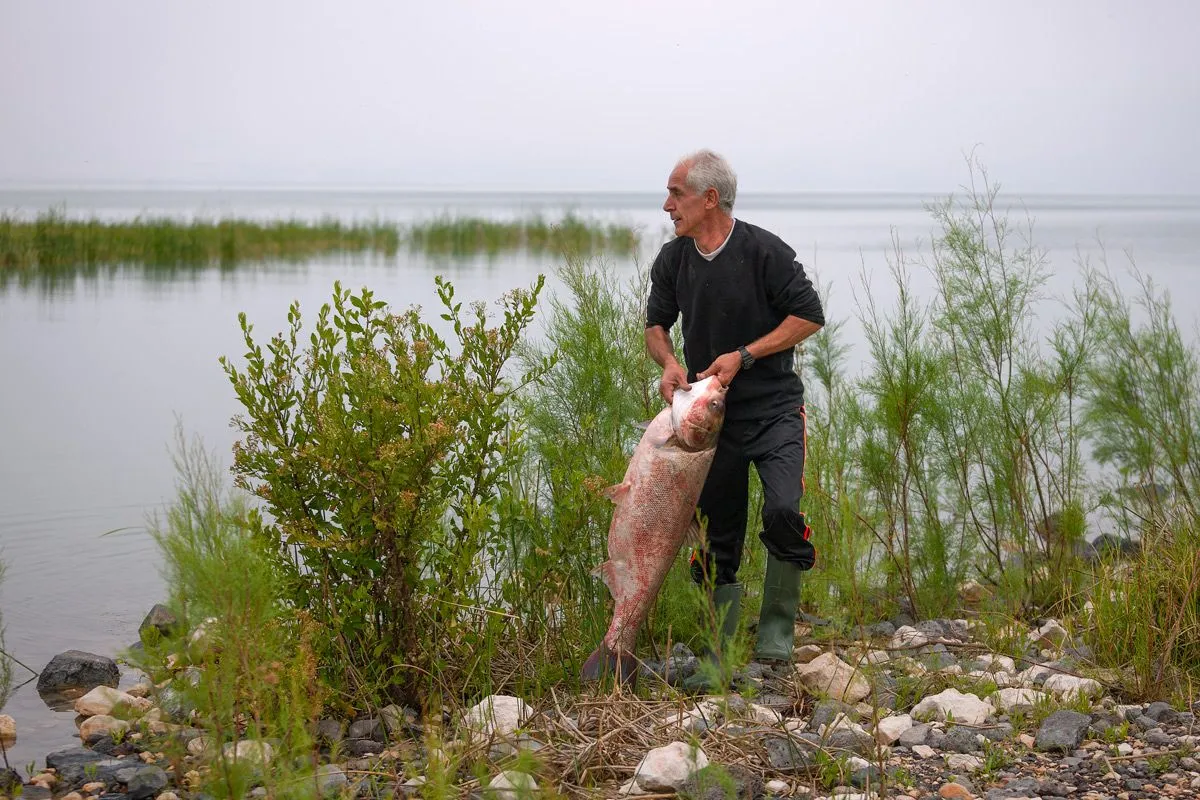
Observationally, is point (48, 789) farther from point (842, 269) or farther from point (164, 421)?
point (842, 269)

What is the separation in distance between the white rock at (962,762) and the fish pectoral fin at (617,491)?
1.57m

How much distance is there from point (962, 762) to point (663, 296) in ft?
7.88

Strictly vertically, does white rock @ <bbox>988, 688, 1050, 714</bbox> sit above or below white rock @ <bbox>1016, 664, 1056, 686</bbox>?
above

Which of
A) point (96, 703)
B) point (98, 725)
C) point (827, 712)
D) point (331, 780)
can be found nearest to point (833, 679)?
point (827, 712)

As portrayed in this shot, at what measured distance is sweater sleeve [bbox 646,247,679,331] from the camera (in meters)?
5.88

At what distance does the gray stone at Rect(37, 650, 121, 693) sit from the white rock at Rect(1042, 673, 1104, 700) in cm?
450

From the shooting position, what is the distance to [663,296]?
593cm

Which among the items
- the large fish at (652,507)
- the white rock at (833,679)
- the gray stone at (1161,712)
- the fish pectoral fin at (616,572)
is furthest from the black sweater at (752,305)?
the gray stone at (1161,712)

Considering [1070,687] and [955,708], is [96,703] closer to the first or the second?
[955,708]

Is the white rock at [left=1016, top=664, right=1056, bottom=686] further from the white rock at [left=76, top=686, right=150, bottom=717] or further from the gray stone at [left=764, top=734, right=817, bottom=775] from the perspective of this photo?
the white rock at [left=76, top=686, right=150, bottom=717]

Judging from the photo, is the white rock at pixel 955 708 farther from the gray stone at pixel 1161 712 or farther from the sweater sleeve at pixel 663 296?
the sweater sleeve at pixel 663 296

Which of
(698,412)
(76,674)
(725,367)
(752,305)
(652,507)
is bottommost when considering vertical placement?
(76,674)

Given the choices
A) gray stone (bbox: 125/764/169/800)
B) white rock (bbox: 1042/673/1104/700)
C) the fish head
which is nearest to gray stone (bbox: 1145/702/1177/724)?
white rock (bbox: 1042/673/1104/700)

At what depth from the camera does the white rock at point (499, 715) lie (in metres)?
4.75
